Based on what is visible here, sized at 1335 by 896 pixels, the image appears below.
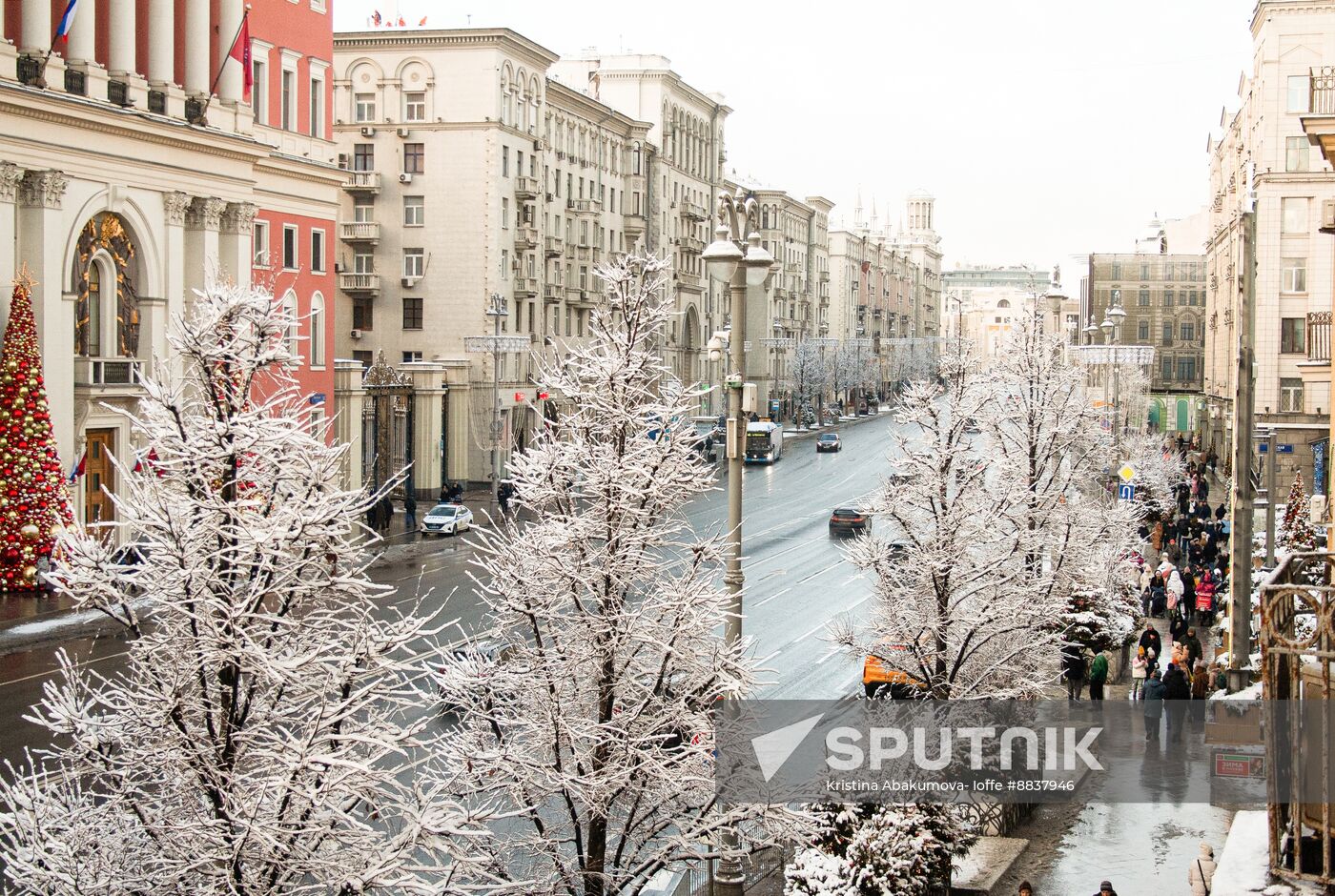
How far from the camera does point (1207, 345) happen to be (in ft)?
275

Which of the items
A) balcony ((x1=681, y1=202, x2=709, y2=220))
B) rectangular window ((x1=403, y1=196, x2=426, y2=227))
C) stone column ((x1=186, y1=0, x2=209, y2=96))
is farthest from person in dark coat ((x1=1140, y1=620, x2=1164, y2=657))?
balcony ((x1=681, y1=202, x2=709, y2=220))

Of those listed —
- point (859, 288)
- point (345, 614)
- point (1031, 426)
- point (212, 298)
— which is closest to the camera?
point (212, 298)

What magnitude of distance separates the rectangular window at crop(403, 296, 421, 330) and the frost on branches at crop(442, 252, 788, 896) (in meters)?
51.9

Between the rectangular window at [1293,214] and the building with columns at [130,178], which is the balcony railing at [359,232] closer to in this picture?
the building with columns at [130,178]

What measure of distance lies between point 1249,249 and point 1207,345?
6814cm

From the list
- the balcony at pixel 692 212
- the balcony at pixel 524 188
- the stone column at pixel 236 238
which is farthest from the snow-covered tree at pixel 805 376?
the stone column at pixel 236 238

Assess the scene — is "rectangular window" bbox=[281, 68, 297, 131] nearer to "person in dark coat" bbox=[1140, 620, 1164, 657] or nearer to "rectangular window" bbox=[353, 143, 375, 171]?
"rectangular window" bbox=[353, 143, 375, 171]

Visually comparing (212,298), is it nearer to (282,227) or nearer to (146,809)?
(146,809)

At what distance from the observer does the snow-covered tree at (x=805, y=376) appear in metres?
114

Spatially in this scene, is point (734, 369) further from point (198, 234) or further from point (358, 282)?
point (358, 282)

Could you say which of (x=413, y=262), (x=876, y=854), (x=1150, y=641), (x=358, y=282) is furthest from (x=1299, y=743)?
(x=413, y=262)

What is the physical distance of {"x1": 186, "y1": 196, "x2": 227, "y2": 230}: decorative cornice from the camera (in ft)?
139

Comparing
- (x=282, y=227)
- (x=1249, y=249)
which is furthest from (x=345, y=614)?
(x=282, y=227)

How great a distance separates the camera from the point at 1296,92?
5459 centimetres
